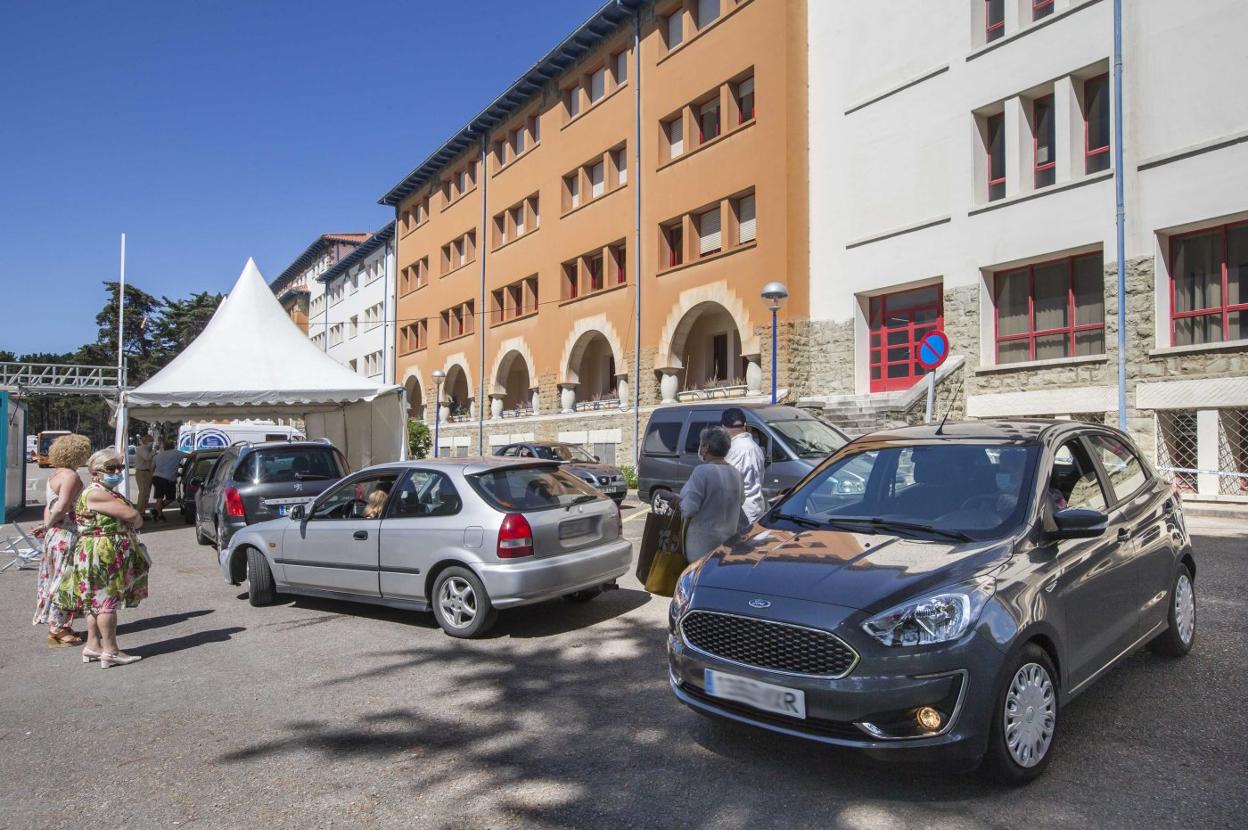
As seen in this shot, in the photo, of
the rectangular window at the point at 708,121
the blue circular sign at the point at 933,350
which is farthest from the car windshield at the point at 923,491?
the rectangular window at the point at 708,121

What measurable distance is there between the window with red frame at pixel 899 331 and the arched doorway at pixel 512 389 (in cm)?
1452

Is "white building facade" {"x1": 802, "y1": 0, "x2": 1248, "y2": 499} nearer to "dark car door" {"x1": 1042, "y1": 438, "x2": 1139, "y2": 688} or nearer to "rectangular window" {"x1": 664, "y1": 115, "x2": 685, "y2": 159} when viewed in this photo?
"rectangular window" {"x1": 664, "y1": 115, "x2": 685, "y2": 159}

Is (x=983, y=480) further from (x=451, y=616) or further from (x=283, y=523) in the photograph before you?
(x=283, y=523)

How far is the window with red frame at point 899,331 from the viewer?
18.9 meters

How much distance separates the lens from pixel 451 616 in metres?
6.66

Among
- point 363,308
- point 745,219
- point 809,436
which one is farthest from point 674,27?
point 363,308

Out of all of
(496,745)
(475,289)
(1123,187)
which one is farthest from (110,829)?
(475,289)

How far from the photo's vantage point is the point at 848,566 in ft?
12.5

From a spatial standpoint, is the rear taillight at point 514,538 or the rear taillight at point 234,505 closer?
the rear taillight at point 514,538

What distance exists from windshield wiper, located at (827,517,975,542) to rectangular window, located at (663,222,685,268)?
20.4 m

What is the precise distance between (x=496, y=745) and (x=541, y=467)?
10.7 feet

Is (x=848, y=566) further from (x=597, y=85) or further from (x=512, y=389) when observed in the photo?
(x=512, y=389)

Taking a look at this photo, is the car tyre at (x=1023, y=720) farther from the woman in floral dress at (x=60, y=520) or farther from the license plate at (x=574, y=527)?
the woman in floral dress at (x=60, y=520)

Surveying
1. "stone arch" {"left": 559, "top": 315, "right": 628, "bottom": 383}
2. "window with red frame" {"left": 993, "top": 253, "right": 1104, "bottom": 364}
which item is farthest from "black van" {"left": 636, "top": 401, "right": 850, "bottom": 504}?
"stone arch" {"left": 559, "top": 315, "right": 628, "bottom": 383}
